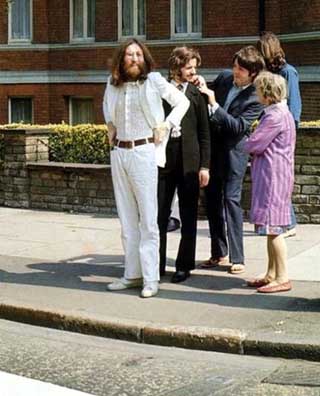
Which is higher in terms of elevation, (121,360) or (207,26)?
(207,26)

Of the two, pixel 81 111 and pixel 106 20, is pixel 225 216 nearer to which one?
pixel 106 20

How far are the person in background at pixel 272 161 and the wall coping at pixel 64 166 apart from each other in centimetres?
538

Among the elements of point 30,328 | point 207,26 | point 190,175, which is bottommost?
point 30,328

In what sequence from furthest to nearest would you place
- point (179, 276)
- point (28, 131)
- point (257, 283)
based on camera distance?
point (28, 131)
point (179, 276)
point (257, 283)

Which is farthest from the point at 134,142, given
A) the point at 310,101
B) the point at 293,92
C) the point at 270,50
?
the point at 310,101

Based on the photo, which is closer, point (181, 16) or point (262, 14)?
point (262, 14)

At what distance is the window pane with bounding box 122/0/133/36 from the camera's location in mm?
21797

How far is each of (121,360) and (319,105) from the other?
12.3 metres

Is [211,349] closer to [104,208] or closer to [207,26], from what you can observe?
[104,208]

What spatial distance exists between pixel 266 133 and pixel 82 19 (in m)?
15.3

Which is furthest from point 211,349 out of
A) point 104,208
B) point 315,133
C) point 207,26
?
point 207,26

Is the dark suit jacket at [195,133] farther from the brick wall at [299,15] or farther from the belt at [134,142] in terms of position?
the brick wall at [299,15]

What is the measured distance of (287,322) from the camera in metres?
7.12

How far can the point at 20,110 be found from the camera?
23266mm
